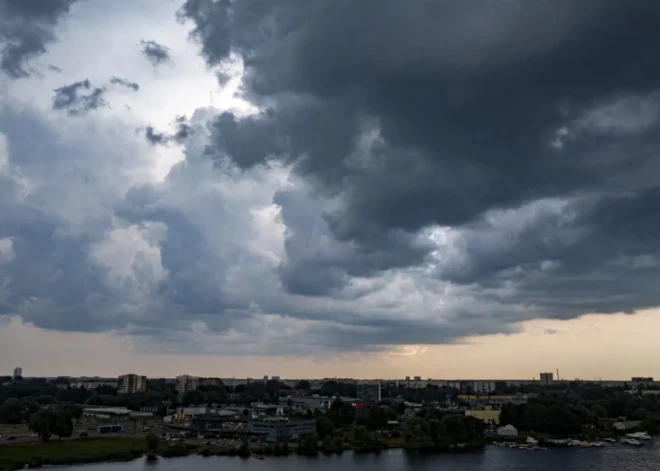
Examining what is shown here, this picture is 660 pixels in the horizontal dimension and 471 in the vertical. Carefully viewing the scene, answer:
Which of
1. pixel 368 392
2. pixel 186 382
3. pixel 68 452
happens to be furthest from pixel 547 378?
pixel 68 452

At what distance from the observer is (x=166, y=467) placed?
136ft

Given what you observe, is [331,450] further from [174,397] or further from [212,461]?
[174,397]

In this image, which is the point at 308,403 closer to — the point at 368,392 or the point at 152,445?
the point at 368,392

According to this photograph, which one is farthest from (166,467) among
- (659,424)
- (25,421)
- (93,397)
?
(93,397)

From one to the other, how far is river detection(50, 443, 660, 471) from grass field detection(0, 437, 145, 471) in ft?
5.00

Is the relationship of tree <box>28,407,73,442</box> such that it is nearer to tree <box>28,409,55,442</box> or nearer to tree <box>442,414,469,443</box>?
tree <box>28,409,55,442</box>

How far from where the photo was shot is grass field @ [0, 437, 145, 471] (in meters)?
41.0

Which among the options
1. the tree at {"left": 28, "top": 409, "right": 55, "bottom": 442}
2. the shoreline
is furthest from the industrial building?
the tree at {"left": 28, "top": 409, "right": 55, "bottom": 442}

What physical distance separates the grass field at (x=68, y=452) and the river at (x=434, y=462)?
153cm

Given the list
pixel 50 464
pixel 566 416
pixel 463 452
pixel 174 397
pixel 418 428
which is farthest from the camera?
pixel 174 397

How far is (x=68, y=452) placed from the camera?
149ft

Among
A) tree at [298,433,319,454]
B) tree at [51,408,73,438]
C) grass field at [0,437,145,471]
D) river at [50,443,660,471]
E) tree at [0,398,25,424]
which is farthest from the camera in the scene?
tree at [0,398,25,424]

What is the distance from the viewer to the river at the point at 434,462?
1599 inches

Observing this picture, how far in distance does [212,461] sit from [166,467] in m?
4.57
